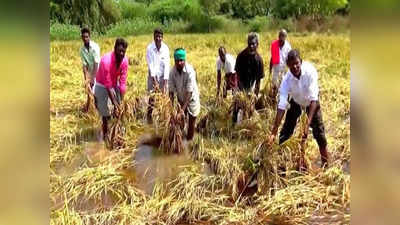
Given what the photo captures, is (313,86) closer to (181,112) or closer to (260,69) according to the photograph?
(260,69)

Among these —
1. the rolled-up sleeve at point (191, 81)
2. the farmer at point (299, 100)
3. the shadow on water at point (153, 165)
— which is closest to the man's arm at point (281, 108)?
the farmer at point (299, 100)

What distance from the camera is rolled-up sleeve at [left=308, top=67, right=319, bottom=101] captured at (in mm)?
4047

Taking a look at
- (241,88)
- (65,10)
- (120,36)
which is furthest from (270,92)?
(65,10)

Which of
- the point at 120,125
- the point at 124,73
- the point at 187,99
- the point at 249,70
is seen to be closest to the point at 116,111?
the point at 120,125

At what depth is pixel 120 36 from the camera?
4051 mm

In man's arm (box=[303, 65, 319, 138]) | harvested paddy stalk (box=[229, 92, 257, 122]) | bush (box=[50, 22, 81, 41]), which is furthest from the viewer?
harvested paddy stalk (box=[229, 92, 257, 122])

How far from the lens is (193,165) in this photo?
4074 mm

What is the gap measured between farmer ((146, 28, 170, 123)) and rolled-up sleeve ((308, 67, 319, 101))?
3.11 feet

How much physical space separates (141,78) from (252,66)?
748mm

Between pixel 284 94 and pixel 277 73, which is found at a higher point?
pixel 277 73

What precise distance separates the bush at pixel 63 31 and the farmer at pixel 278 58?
1288 mm

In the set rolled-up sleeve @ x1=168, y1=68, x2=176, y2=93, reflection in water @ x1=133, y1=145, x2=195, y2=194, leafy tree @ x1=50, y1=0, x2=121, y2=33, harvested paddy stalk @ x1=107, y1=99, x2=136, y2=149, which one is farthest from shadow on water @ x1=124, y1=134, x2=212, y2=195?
leafy tree @ x1=50, y1=0, x2=121, y2=33

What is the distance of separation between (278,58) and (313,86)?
11.7 inches

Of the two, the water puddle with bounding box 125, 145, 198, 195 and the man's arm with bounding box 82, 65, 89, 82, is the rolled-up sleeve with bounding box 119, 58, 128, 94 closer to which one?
the man's arm with bounding box 82, 65, 89, 82
